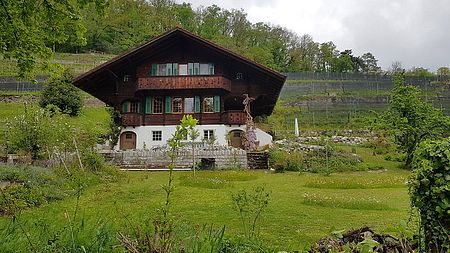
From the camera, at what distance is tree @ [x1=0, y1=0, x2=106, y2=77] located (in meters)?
10.6

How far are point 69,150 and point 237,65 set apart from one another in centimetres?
1642

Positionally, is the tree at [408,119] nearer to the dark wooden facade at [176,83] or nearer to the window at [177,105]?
the dark wooden facade at [176,83]

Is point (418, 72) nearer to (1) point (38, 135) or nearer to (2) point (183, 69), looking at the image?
(2) point (183, 69)

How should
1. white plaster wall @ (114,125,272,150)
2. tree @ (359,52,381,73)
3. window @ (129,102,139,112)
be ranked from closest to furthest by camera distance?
1. white plaster wall @ (114,125,272,150)
2. window @ (129,102,139,112)
3. tree @ (359,52,381,73)

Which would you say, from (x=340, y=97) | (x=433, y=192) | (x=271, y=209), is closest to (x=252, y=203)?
(x=433, y=192)

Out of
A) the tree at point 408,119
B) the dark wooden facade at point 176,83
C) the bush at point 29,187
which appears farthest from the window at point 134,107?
the bush at point 29,187

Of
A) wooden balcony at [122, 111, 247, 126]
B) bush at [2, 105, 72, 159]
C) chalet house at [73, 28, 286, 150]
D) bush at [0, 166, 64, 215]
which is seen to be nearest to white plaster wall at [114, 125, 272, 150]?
chalet house at [73, 28, 286, 150]

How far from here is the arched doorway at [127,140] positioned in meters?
31.9

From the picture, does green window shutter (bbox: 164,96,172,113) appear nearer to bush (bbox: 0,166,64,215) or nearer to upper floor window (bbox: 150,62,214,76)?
upper floor window (bbox: 150,62,214,76)

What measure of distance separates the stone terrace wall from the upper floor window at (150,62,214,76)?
8440 mm

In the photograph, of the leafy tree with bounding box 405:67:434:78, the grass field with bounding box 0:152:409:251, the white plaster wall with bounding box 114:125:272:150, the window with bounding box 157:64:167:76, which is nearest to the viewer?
the grass field with bounding box 0:152:409:251

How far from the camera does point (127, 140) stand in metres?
32.1

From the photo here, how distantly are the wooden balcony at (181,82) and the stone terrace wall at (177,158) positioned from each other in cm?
700

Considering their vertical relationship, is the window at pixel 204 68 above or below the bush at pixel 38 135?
above
